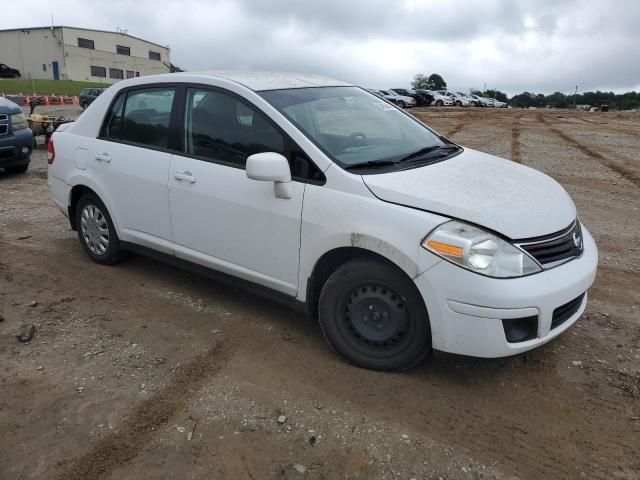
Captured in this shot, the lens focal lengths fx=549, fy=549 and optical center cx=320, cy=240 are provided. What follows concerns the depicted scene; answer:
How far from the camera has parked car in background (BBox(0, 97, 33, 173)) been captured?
842cm

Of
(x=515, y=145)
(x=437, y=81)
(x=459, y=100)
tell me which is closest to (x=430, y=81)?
(x=437, y=81)

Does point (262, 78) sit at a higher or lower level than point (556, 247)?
higher

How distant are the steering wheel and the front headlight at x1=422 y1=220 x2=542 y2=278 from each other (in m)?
0.97

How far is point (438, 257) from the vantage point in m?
2.88

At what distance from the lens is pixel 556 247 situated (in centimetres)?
309

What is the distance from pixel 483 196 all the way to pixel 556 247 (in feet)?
1.62

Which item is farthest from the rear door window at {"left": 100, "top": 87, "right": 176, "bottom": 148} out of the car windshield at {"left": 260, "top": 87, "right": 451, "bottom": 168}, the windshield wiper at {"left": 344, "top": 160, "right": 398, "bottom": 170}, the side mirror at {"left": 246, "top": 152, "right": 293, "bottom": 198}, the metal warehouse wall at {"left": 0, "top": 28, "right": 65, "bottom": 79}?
the metal warehouse wall at {"left": 0, "top": 28, "right": 65, "bottom": 79}

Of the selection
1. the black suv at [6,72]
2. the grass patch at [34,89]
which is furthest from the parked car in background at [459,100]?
the black suv at [6,72]

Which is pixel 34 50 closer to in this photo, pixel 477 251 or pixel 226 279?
pixel 226 279

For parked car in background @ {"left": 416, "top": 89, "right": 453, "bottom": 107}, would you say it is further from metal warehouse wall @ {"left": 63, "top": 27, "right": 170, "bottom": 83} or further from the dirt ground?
the dirt ground

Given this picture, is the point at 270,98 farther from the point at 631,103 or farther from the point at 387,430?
the point at 631,103

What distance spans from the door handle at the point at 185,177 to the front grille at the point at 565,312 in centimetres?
251

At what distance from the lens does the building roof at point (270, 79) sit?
3.89 metres

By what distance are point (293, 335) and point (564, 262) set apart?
180 cm
